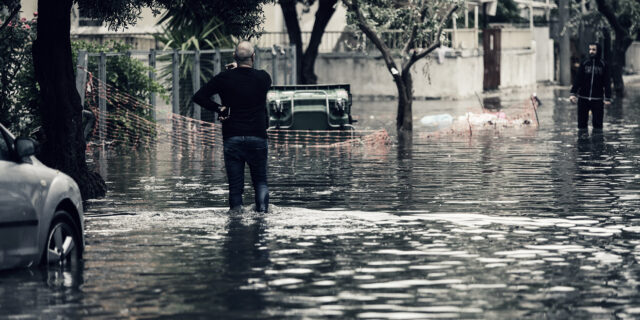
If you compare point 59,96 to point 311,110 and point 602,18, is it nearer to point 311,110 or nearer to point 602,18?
point 311,110

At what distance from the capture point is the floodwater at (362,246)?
9.12 m

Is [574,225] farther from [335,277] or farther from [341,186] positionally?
[341,186]

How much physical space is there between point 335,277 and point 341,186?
742 centimetres

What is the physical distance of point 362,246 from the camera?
39.0ft

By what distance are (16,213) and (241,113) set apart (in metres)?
4.44

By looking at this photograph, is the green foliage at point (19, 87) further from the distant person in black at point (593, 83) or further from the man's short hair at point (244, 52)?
the distant person in black at point (593, 83)

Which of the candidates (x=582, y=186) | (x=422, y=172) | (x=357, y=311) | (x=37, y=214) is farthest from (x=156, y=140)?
(x=357, y=311)

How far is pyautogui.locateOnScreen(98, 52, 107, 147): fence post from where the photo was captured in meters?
25.2

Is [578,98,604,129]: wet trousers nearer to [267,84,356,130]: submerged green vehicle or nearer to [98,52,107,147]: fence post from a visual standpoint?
[267,84,356,130]: submerged green vehicle

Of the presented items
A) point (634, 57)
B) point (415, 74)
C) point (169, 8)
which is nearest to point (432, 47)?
point (169, 8)

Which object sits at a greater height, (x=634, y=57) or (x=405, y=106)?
(x=634, y=57)

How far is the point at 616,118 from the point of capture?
3422cm

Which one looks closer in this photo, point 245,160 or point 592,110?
point 245,160

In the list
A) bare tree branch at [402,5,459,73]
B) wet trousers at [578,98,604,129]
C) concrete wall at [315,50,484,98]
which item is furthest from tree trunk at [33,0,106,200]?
concrete wall at [315,50,484,98]
